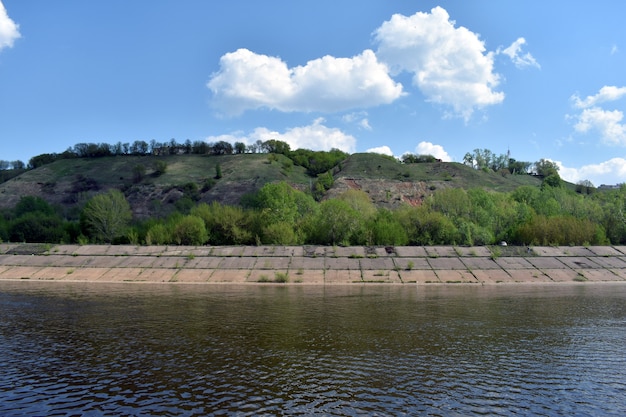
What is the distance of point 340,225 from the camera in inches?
2324

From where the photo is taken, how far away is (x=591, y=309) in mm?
30719

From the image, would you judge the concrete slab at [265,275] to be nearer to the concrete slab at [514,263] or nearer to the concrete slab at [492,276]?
the concrete slab at [492,276]

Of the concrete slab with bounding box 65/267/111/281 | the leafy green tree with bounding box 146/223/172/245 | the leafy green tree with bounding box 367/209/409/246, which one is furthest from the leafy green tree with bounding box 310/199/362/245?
the concrete slab with bounding box 65/267/111/281

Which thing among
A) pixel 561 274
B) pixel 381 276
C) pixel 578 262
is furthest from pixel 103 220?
pixel 578 262

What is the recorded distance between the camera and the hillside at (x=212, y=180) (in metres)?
122

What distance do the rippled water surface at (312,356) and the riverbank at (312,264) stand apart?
41.2ft

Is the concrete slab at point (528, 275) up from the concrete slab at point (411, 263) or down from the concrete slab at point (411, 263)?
down

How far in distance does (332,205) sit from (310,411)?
4823 cm

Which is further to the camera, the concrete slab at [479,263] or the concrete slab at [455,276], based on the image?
the concrete slab at [479,263]

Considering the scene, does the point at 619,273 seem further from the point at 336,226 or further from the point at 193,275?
the point at 193,275

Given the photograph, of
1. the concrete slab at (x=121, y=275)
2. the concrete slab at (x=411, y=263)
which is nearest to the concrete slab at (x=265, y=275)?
the concrete slab at (x=121, y=275)

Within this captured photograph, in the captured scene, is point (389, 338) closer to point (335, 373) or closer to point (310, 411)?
point (335, 373)

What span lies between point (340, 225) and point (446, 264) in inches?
556

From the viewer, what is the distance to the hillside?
4791 inches
